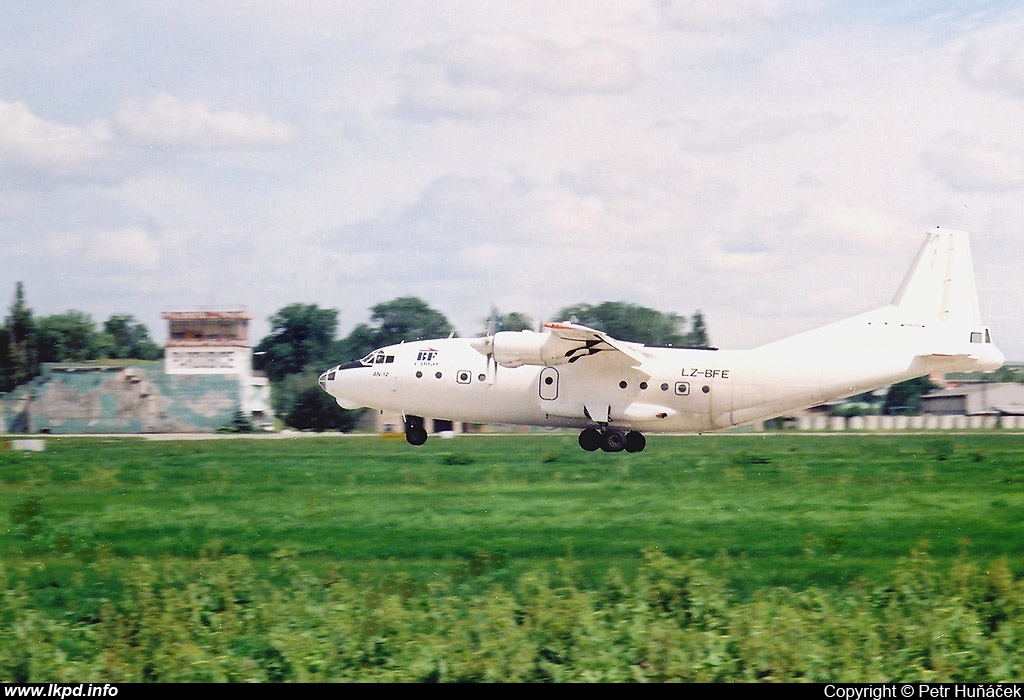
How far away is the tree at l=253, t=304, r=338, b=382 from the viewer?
64.5 m

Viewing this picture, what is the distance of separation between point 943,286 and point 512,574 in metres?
17.4

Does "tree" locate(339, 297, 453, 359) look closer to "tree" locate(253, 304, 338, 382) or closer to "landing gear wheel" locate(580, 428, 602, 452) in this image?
"tree" locate(253, 304, 338, 382)

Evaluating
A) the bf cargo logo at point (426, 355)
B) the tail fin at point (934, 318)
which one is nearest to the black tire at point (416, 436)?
the bf cargo logo at point (426, 355)

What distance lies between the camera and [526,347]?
26.9 m

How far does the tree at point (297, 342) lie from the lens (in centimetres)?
6450

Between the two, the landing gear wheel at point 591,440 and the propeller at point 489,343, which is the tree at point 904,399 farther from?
the propeller at point 489,343

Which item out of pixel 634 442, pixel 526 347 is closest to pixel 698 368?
pixel 634 442

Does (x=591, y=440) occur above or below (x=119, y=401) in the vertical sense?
below

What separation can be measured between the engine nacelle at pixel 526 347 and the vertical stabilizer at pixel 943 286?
8.79 meters

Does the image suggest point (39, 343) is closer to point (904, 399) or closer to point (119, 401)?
point (119, 401)

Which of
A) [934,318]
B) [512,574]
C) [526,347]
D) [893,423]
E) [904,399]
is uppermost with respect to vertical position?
[934,318]

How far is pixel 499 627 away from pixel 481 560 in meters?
3.36
